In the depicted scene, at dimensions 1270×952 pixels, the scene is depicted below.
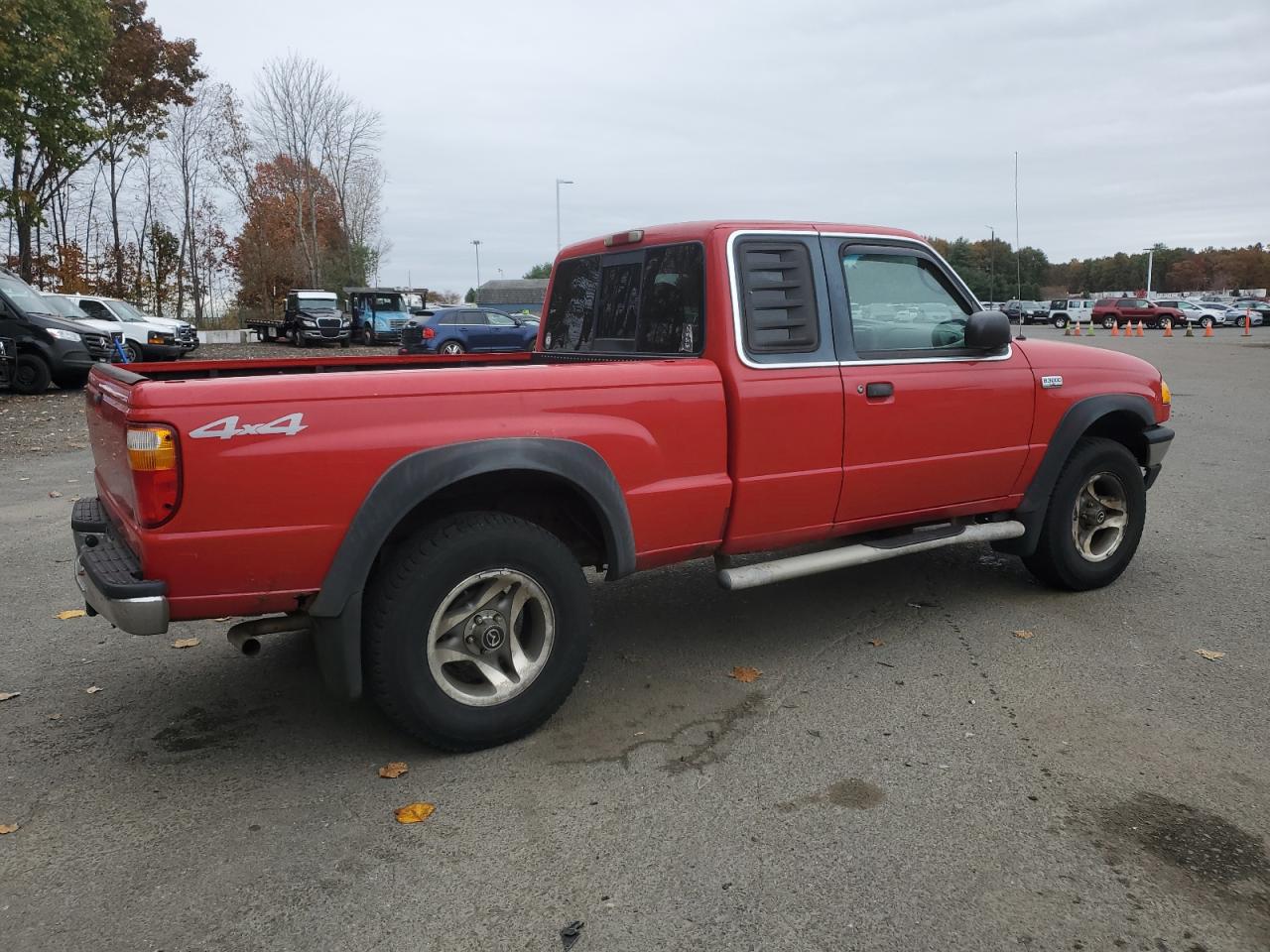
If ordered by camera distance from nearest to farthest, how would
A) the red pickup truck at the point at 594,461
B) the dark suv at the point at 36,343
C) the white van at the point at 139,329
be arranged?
the red pickup truck at the point at 594,461 → the dark suv at the point at 36,343 → the white van at the point at 139,329

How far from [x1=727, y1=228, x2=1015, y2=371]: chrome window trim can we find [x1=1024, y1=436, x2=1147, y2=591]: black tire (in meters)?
0.79

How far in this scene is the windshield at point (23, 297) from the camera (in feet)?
54.8

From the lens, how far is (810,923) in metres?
2.53

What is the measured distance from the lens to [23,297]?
17.1m

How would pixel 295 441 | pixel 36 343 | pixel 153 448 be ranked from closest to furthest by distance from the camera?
pixel 153 448 < pixel 295 441 < pixel 36 343

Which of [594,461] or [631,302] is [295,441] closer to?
[594,461]

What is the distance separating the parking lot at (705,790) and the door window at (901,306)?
142cm

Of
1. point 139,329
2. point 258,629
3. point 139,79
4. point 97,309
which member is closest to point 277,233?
point 139,79

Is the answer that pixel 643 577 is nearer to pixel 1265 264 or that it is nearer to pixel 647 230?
pixel 647 230

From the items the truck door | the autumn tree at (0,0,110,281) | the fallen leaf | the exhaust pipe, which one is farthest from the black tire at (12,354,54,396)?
the fallen leaf

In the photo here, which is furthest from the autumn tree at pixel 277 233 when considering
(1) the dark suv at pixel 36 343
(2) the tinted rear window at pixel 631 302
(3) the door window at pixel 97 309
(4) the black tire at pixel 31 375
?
(2) the tinted rear window at pixel 631 302

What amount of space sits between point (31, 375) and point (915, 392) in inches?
669

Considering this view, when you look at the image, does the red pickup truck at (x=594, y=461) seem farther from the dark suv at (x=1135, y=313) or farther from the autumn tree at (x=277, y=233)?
the dark suv at (x=1135, y=313)

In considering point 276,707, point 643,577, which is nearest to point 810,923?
point 276,707
